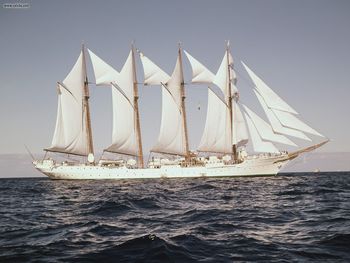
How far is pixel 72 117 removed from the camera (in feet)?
185

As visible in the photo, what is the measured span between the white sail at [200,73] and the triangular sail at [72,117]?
2019cm

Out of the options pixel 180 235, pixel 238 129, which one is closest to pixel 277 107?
pixel 238 129

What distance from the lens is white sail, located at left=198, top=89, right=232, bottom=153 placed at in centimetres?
5691

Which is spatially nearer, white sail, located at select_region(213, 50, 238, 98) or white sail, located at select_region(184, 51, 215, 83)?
white sail, located at select_region(213, 50, 238, 98)

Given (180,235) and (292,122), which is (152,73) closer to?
(292,122)

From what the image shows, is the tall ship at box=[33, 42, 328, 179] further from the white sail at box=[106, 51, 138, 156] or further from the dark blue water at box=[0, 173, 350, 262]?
the dark blue water at box=[0, 173, 350, 262]

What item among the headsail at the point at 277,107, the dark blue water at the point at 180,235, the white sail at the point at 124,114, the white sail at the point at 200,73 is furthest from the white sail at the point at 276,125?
the dark blue water at the point at 180,235

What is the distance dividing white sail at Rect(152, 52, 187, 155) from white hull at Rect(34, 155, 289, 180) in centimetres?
354

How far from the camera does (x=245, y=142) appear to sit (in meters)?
57.1

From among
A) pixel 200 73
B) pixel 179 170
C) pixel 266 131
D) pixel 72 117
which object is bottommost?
pixel 179 170

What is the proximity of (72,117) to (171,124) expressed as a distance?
56.1 feet

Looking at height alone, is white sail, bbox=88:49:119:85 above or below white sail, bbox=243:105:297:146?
above

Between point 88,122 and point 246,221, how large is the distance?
169ft

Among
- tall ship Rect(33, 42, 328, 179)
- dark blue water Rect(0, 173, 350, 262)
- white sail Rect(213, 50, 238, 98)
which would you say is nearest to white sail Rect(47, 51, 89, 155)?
tall ship Rect(33, 42, 328, 179)
